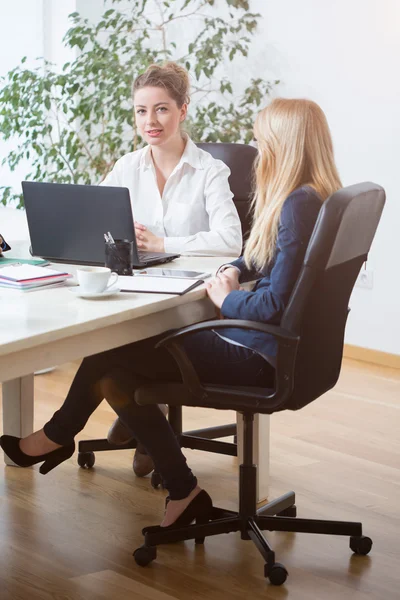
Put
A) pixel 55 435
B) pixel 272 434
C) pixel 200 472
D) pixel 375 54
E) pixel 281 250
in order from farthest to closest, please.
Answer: pixel 375 54 → pixel 272 434 → pixel 200 472 → pixel 55 435 → pixel 281 250

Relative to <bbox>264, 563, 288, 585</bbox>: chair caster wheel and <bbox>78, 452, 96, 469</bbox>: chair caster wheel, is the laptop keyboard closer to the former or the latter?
<bbox>78, 452, 96, 469</bbox>: chair caster wheel

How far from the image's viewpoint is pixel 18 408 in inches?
122

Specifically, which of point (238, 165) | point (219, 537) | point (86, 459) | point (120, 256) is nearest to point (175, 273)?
point (120, 256)

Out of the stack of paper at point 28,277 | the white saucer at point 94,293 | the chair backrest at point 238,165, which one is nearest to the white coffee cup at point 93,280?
the white saucer at point 94,293

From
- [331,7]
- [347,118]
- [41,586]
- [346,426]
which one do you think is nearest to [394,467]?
[346,426]

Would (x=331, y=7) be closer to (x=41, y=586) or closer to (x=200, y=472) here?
(x=200, y=472)

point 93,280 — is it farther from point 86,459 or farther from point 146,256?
point 86,459

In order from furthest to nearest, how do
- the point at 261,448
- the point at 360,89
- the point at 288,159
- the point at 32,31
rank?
the point at 32,31 < the point at 360,89 < the point at 261,448 < the point at 288,159

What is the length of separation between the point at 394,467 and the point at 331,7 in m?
2.34

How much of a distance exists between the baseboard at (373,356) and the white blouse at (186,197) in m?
1.65

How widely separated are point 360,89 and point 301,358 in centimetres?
252

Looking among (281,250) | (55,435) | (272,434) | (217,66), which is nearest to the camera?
(281,250)

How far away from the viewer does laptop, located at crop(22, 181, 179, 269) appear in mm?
2500

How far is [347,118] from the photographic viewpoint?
4.42m
